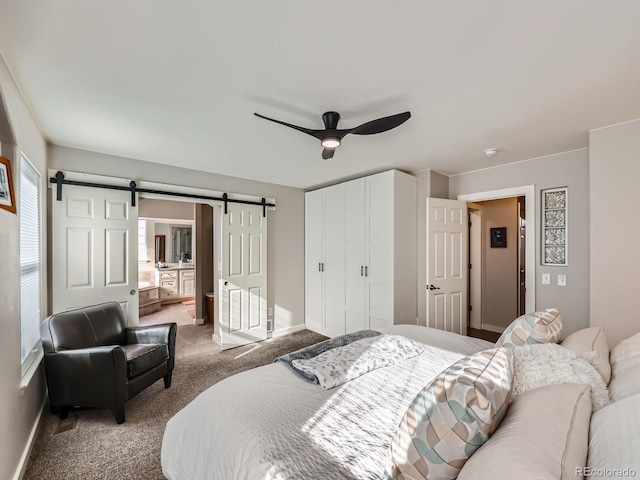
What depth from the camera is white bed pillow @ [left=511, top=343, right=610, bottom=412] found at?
1131mm

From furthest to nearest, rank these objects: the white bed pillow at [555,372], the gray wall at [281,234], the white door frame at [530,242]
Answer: the gray wall at [281,234] < the white door frame at [530,242] < the white bed pillow at [555,372]

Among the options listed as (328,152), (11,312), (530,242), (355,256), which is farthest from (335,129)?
(530,242)

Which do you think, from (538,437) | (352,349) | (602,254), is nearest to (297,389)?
(352,349)

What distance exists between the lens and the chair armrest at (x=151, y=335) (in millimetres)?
2928

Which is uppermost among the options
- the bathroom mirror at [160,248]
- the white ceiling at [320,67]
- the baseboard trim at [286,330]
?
the white ceiling at [320,67]

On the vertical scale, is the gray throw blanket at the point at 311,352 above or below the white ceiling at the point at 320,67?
below

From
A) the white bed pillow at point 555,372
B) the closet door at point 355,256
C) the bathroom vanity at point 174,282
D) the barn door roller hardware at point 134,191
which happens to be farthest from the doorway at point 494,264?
the bathroom vanity at point 174,282

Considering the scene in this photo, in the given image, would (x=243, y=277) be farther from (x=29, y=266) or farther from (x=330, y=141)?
(x=330, y=141)

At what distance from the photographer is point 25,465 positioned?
1.85 meters

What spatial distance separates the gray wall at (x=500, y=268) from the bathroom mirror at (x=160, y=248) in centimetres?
717

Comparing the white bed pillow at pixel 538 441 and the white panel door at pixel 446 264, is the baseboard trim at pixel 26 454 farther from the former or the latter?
the white panel door at pixel 446 264

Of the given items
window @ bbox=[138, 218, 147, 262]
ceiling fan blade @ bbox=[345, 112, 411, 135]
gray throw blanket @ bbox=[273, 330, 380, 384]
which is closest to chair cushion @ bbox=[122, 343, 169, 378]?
gray throw blanket @ bbox=[273, 330, 380, 384]

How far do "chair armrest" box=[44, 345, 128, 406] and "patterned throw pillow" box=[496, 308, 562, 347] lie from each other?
111 inches

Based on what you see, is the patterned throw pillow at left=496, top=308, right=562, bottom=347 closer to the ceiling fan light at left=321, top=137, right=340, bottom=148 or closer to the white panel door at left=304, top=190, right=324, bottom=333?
the ceiling fan light at left=321, top=137, right=340, bottom=148
